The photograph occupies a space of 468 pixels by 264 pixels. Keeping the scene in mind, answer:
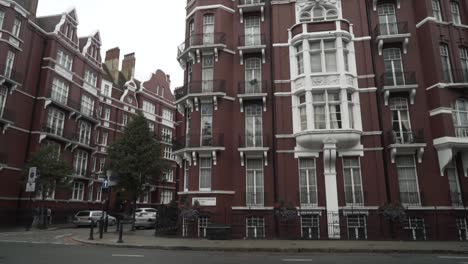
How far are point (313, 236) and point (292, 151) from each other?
211 inches

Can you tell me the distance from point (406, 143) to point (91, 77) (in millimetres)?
35154

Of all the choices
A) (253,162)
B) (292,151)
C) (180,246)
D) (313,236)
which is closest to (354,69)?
(292,151)

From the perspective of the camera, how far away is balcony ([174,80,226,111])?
71.4ft

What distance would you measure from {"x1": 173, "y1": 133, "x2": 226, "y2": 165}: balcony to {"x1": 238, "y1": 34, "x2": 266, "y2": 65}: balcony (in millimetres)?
6124

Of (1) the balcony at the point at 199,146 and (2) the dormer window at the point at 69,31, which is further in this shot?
(2) the dormer window at the point at 69,31

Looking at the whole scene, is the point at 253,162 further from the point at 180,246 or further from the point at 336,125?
the point at 180,246

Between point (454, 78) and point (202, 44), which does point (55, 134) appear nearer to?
point (202, 44)

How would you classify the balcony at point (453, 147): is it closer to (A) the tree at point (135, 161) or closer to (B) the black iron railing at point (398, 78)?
(B) the black iron railing at point (398, 78)


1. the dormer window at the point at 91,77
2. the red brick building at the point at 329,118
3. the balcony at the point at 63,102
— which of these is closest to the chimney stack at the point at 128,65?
the dormer window at the point at 91,77

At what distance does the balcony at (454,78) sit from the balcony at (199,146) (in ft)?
48.1

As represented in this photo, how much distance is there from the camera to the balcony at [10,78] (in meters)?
26.5

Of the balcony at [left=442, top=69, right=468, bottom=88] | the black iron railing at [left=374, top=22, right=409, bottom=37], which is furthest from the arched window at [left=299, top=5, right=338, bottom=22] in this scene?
the balcony at [left=442, top=69, right=468, bottom=88]

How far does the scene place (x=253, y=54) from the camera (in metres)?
23.1

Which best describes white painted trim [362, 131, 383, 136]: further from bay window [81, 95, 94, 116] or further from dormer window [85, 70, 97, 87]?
dormer window [85, 70, 97, 87]
